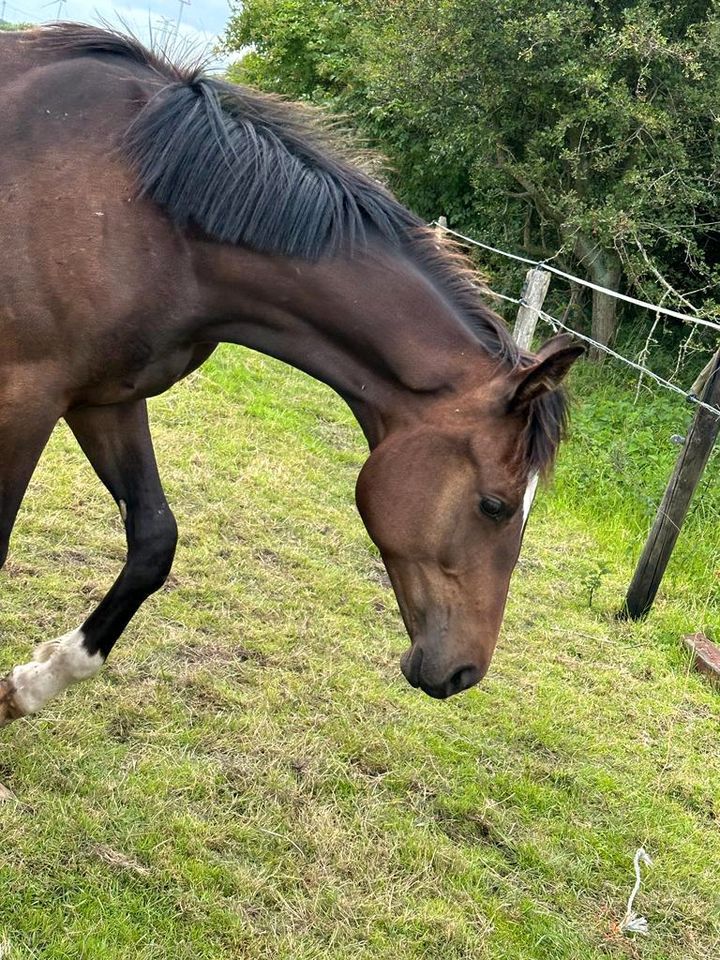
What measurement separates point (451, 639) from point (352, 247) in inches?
43.0

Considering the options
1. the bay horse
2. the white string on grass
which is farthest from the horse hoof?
the white string on grass

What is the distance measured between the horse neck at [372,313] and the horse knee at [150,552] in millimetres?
691

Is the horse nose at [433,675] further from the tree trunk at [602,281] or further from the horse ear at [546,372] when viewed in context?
the tree trunk at [602,281]

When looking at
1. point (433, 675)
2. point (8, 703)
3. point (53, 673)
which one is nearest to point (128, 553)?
point (53, 673)

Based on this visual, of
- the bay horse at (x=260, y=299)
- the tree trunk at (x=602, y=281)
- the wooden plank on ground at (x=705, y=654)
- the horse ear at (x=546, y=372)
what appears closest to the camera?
the horse ear at (x=546, y=372)

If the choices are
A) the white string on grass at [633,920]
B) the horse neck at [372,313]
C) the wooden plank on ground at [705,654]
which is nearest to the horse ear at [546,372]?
the horse neck at [372,313]

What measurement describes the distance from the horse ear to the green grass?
57.3 inches

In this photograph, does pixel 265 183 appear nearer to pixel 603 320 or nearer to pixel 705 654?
pixel 705 654

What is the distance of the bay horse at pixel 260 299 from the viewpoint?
2.08m

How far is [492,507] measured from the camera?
2162 mm

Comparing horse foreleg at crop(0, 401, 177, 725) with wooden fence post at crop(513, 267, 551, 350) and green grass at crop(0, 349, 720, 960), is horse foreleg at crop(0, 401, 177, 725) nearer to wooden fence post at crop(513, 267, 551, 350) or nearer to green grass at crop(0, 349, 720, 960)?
green grass at crop(0, 349, 720, 960)

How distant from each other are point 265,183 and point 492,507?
1038mm

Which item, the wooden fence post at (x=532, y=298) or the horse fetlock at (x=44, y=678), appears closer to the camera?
the horse fetlock at (x=44, y=678)

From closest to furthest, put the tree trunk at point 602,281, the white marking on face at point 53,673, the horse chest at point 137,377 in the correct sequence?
the horse chest at point 137,377
the white marking on face at point 53,673
the tree trunk at point 602,281
